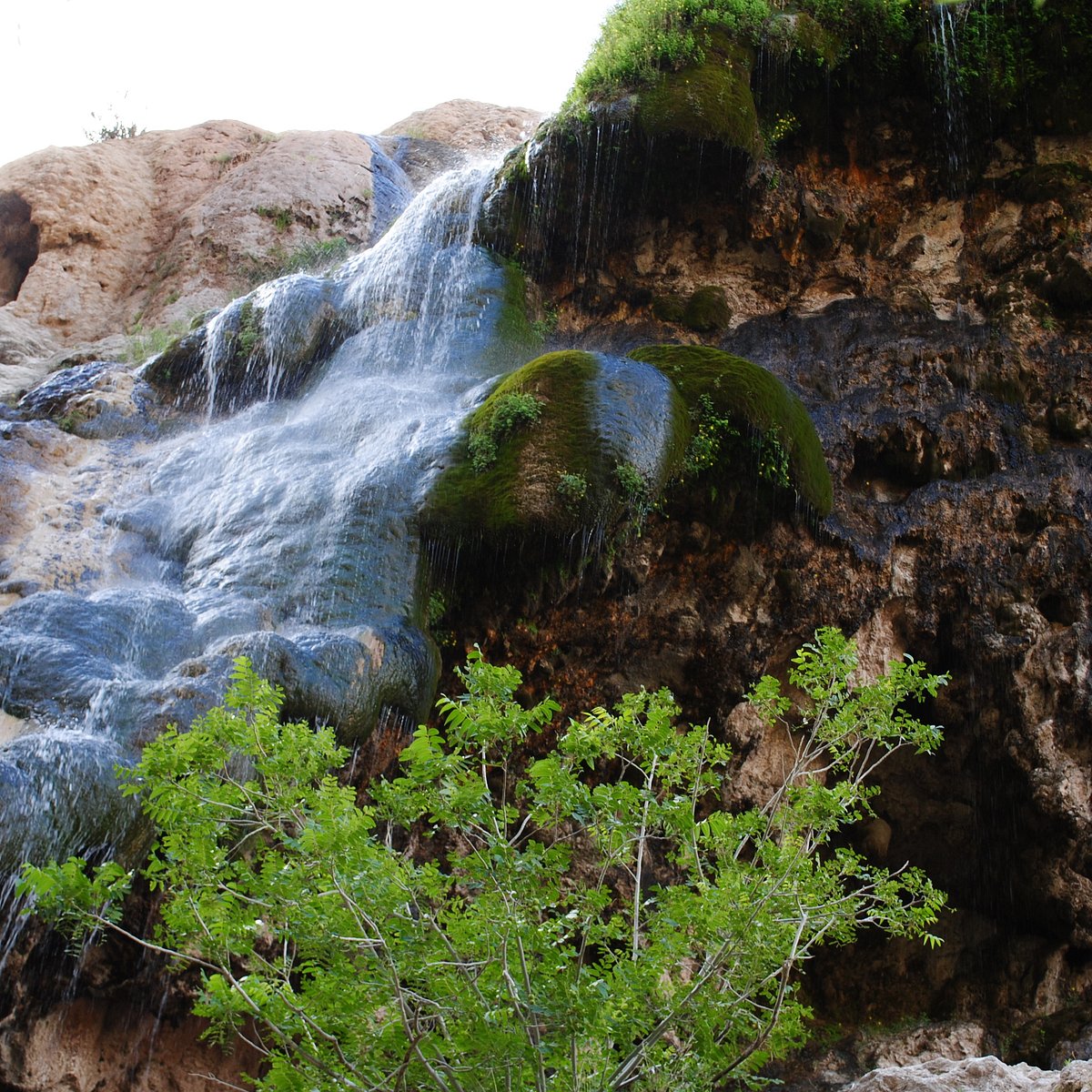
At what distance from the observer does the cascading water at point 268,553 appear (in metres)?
7.23

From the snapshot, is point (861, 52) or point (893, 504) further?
point (861, 52)

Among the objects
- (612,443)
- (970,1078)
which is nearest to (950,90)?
(612,443)

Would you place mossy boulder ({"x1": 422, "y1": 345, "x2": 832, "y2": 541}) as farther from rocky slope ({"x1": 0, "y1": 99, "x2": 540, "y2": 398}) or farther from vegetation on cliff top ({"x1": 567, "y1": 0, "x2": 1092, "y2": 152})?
rocky slope ({"x1": 0, "y1": 99, "x2": 540, "y2": 398})

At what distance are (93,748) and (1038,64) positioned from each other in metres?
13.3

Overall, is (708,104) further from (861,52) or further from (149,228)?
(149,228)

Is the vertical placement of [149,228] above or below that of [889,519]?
above

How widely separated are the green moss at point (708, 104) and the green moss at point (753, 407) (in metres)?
3.33

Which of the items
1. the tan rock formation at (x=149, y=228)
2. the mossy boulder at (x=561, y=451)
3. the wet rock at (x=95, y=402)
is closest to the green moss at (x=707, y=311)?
the mossy boulder at (x=561, y=451)

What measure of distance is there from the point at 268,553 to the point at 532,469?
2.51 metres

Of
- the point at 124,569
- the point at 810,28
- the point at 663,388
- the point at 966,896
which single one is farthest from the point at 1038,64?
the point at 124,569

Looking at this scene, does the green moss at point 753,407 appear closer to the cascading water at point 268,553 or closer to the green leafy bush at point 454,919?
the cascading water at point 268,553

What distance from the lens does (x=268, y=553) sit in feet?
31.3

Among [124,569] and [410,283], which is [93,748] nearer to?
[124,569]

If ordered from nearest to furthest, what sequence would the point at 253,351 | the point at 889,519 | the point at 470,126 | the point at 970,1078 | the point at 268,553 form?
the point at 970,1078, the point at 268,553, the point at 889,519, the point at 253,351, the point at 470,126
